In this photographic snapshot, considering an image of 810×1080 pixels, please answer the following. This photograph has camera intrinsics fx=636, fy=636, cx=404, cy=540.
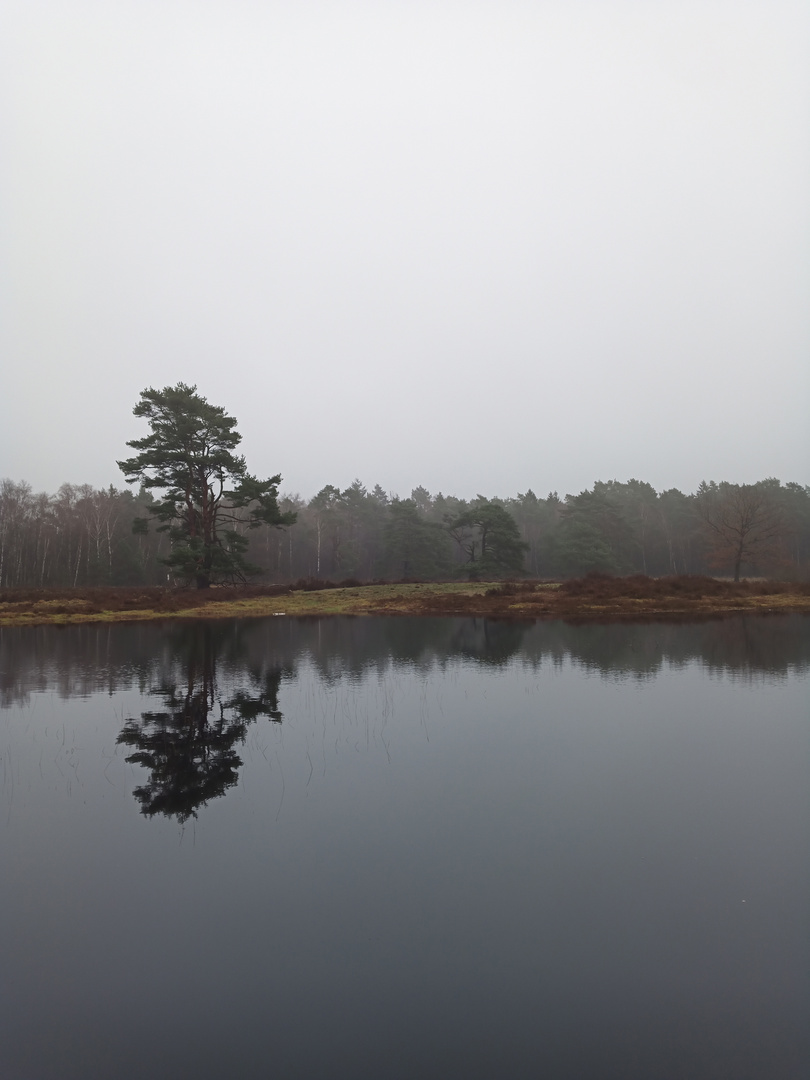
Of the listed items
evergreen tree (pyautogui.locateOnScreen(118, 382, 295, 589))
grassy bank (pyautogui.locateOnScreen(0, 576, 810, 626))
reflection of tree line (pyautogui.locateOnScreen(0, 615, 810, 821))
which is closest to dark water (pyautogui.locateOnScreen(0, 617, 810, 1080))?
reflection of tree line (pyautogui.locateOnScreen(0, 615, 810, 821))

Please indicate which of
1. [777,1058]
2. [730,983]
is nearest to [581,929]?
[730,983]

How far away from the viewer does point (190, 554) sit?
45375mm

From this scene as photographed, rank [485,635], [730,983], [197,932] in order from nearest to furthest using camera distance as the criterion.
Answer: [730,983], [197,932], [485,635]

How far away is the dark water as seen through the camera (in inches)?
167

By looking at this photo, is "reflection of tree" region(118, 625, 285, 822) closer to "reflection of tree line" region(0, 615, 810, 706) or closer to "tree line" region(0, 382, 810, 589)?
"reflection of tree line" region(0, 615, 810, 706)

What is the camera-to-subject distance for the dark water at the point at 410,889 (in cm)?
425

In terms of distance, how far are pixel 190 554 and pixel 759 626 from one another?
35637 millimetres

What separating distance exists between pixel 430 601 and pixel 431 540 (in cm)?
3584

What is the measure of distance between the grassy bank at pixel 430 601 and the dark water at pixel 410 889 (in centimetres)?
2205

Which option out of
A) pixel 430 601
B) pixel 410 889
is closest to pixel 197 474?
pixel 430 601

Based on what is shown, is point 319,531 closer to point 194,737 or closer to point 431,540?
point 431,540

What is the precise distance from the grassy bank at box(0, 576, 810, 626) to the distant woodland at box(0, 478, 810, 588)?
11997 millimetres

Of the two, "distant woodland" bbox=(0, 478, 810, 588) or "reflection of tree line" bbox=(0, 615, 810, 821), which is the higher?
"distant woodland" bbox=(0, 478, 810, 588)

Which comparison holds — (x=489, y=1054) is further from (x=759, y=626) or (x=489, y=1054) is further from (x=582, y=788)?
(x=759, y=626)
